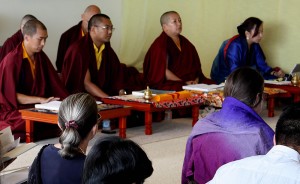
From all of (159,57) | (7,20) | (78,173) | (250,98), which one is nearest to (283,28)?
(159,57)

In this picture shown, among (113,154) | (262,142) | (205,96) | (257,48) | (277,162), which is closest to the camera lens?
(113,154)

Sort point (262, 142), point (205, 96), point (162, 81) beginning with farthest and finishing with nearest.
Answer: point (162, 81) < point (205, 96) < point (262, 142)

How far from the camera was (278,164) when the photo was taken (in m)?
1.82

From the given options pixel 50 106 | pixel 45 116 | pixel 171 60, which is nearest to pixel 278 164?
pixel 45 116

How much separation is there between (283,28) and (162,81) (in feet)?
7.79

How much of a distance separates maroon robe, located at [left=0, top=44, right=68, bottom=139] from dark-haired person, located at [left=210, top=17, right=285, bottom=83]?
2.95 meters

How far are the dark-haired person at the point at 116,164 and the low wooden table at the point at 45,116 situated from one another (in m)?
3.39

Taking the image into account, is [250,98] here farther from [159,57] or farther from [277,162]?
[159,57]

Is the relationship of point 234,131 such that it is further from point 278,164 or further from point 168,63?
point 168,63

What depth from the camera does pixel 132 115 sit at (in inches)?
249

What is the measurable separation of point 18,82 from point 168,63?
7.52 feet

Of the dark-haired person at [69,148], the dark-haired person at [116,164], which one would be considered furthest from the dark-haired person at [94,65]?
the dark-haired person at [116,164]

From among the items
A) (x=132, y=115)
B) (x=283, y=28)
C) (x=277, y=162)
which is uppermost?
(x=283, y=28)

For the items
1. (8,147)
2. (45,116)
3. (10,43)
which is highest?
(10,43)
